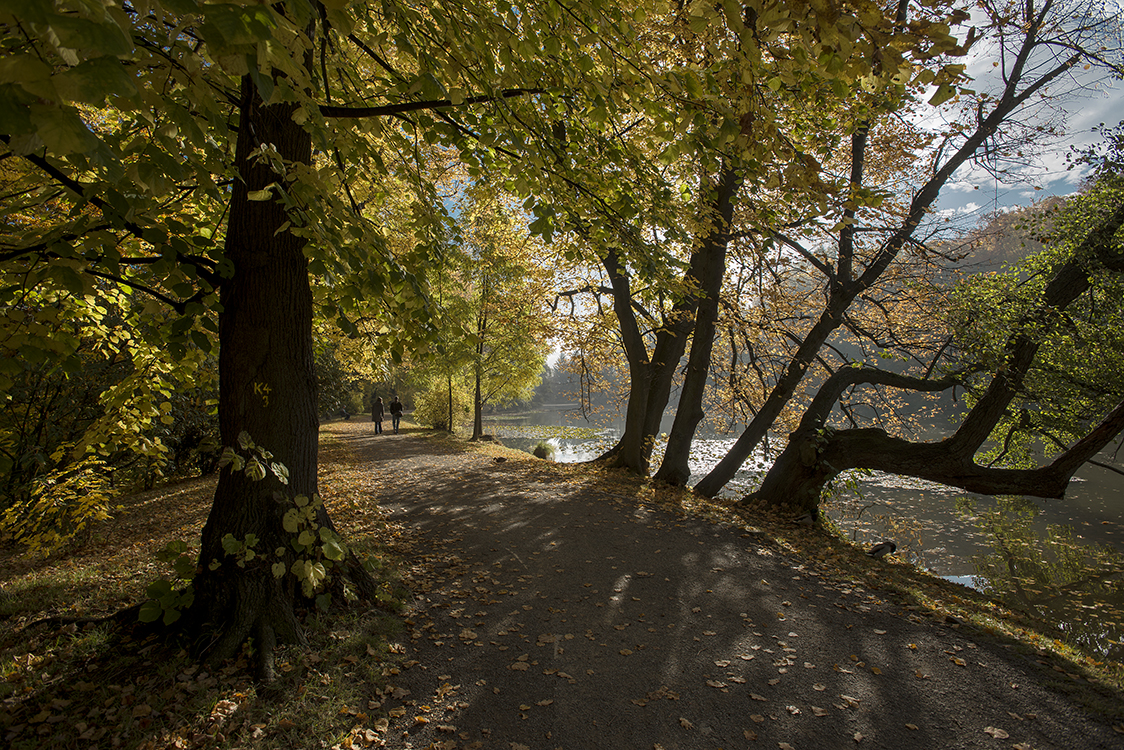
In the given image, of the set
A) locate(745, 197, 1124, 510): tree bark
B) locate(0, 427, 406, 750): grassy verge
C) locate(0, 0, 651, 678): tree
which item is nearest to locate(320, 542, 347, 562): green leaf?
locate(0, 0, 651, 678): tree

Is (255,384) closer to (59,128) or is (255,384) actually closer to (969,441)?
(59,128)

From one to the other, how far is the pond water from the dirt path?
3932mm

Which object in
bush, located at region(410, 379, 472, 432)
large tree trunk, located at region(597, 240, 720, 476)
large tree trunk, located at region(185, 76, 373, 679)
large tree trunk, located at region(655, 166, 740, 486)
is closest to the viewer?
large tree trunk, located at region(185, 76, 373, 679)

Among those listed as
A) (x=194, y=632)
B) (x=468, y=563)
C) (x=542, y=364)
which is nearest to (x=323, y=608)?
(x=194, y=632)

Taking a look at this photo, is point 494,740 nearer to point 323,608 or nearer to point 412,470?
point 323,608

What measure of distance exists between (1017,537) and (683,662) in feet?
42.1

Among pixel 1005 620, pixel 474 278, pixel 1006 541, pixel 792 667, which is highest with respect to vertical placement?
pixel 474 278

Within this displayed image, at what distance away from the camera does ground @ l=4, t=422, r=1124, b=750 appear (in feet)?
9.52

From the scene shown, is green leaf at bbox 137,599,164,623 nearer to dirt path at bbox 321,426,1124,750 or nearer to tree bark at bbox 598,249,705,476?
dirt path at bbox 321,426,1124,750

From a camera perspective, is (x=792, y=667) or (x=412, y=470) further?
(x=412, y=470)

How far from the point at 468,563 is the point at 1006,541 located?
1289cm

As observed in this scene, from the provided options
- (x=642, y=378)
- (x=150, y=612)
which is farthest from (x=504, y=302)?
(x=150, y=612)

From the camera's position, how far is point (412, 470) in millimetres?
10914

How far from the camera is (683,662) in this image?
142 inches
